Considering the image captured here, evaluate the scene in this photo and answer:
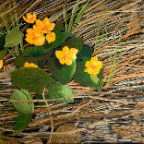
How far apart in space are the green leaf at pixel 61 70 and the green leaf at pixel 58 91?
0.02 meters

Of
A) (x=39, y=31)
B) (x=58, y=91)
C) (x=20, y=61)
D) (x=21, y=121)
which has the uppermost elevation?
(x=39, y=31)

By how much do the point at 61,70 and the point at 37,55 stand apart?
0.12 metres

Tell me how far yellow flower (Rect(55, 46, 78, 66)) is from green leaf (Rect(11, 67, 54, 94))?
88 millimetres

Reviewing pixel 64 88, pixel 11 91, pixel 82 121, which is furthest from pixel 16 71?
pixel 82 121

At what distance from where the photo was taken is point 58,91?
725 mm

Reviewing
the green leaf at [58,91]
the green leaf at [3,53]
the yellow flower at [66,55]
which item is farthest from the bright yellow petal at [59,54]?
the green leaf at [3,53]

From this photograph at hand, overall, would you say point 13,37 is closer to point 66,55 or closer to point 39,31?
point 39,31

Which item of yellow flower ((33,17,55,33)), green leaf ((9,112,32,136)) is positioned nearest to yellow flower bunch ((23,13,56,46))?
yellow flower ((33,17,55,33))

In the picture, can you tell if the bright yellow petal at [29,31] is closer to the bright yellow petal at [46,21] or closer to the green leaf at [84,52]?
the bright yellow petal at [46,21]

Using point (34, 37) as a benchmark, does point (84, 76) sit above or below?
below

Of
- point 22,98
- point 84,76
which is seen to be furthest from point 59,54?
point 22,98

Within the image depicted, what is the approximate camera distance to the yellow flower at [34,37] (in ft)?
2.30

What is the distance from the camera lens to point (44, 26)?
0.71 metres

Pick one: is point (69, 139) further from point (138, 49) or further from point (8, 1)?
point (8, 1)
